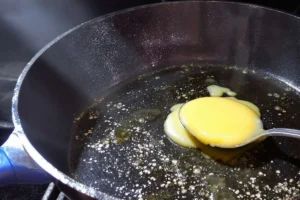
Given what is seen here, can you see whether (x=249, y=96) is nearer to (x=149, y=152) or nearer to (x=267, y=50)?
(x=267, y=50)

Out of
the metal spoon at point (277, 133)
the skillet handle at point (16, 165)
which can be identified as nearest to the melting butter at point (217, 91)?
the metal spoon at point (277, 133)

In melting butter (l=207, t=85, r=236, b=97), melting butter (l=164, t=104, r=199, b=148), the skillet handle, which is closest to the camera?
the skillet handle

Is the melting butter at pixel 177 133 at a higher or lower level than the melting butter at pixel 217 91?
lower

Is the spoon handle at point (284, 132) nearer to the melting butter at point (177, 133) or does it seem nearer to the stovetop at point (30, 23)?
the melting butter at point (177, 133)

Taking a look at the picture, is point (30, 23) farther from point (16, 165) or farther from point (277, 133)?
point (277, 133)

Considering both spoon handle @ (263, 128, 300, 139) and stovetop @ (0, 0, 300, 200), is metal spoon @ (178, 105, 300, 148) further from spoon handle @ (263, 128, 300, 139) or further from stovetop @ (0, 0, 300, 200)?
stovetop @ (0, 0, 300, 200)

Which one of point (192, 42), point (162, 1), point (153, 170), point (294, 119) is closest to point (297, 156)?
point (294, 119)

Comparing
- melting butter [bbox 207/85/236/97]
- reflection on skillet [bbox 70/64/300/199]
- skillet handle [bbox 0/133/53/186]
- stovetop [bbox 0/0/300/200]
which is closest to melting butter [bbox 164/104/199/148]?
reflection on skillet [bbox 70/64/300/199]
